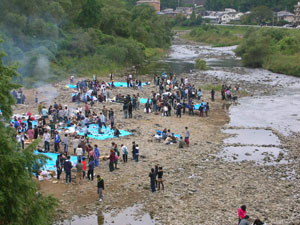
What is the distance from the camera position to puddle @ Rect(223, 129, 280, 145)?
1081 inches

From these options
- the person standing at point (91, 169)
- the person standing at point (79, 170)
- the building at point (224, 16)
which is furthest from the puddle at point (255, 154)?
the building at point (224, 16)

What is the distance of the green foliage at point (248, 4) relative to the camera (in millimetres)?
137375

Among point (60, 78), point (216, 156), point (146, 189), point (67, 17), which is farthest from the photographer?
point (67, 17)

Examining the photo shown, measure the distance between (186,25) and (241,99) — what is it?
122713mm

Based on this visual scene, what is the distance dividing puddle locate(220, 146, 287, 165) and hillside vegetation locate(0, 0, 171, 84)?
24.8 meters

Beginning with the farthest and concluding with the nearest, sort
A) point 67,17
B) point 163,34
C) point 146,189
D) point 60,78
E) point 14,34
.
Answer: point 163,34 < point 67,17 < point 14,34 < point 60,78 < point 146,189

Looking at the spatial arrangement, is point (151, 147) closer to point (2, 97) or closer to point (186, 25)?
point (2, 97)

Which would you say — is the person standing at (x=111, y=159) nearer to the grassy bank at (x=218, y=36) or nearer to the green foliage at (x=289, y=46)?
the green foliage at (x=289, y=46)

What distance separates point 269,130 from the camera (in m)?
30.4

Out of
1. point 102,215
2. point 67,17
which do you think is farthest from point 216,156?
point 67,17

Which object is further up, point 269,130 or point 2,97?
point 2,97

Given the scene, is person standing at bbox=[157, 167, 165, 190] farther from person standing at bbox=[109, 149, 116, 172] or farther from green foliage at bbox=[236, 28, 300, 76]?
green foliage at bbox=[236, 28, 300, 76]

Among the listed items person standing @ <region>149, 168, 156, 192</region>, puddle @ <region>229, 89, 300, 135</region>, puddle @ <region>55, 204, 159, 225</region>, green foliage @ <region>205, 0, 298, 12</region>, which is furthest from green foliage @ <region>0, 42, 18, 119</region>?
green foliage @ <region>205, 0, 298, 12</region>

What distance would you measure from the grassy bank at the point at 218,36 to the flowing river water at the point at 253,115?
43154 millimetres
